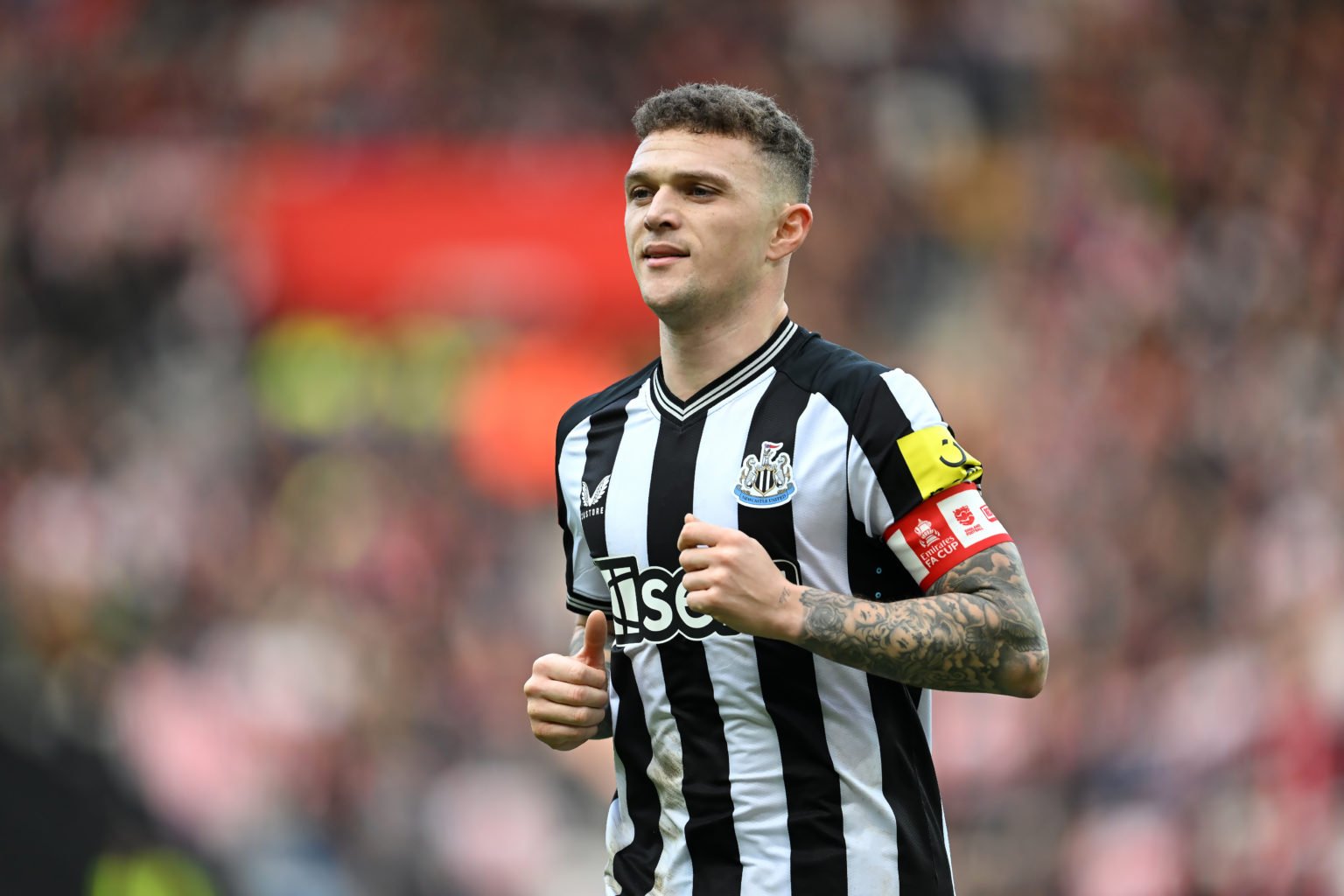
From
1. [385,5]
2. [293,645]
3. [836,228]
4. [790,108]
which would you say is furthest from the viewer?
[385,5]

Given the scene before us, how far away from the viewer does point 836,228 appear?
12898 mm

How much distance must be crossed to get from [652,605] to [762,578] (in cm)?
47

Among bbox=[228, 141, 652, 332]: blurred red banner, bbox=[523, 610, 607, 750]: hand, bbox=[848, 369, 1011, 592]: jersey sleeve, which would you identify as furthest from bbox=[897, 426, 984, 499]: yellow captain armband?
bbox=[228, 141, 652, 332]: blurred red banner

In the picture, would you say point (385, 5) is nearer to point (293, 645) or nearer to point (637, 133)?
point (293, 645)

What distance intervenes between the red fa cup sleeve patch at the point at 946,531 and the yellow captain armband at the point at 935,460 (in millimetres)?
21

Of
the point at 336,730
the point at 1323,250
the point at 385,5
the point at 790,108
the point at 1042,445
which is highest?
the point at 385,5

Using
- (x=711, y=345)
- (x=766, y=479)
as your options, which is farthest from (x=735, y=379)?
(x=766, y=479)

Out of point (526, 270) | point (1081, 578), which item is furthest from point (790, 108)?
point (1081, 578)

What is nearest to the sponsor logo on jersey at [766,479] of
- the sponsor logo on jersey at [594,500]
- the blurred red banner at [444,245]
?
the sponsor logo on jersey at [594,500]

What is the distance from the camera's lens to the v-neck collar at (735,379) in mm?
3129

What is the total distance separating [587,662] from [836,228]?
395 inches

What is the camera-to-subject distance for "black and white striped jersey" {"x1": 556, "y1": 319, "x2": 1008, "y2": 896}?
288 centimetres

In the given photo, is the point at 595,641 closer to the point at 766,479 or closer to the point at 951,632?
the point at 766,479

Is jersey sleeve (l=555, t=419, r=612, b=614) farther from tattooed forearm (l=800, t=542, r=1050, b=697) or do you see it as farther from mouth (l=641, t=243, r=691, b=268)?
tattooed forearm (l=800, t=542, r=1050, b=697)
